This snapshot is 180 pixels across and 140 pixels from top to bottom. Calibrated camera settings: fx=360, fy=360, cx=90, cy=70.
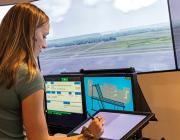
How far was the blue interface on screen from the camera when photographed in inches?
74.2

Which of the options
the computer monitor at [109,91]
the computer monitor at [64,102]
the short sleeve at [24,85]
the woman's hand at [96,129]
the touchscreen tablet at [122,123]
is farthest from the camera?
the computer monitor at [64,102]

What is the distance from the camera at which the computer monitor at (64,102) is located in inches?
83.5

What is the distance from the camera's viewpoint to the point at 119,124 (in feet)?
5.19

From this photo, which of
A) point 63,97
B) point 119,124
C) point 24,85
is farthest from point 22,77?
point 63,97

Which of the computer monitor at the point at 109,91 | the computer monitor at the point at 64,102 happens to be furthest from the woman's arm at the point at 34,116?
the computer monitor at the point at 64,102

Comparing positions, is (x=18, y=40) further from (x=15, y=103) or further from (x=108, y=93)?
(x=108, y=93)

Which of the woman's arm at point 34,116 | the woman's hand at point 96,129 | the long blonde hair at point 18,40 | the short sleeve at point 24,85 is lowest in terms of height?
the woman's hand at point 96,129

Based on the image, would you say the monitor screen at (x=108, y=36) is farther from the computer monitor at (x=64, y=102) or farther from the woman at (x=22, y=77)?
the woman at (x=22, y=77)

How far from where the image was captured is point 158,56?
2217mm

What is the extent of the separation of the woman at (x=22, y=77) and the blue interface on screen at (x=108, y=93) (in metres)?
0.52

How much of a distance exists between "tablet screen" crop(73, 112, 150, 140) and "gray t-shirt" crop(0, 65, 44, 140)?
40 cm

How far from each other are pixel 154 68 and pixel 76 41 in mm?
647

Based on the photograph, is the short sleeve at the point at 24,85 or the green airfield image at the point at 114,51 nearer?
the short sleeve at the point at 24,85

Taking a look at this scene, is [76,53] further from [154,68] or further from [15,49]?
[15,49]
